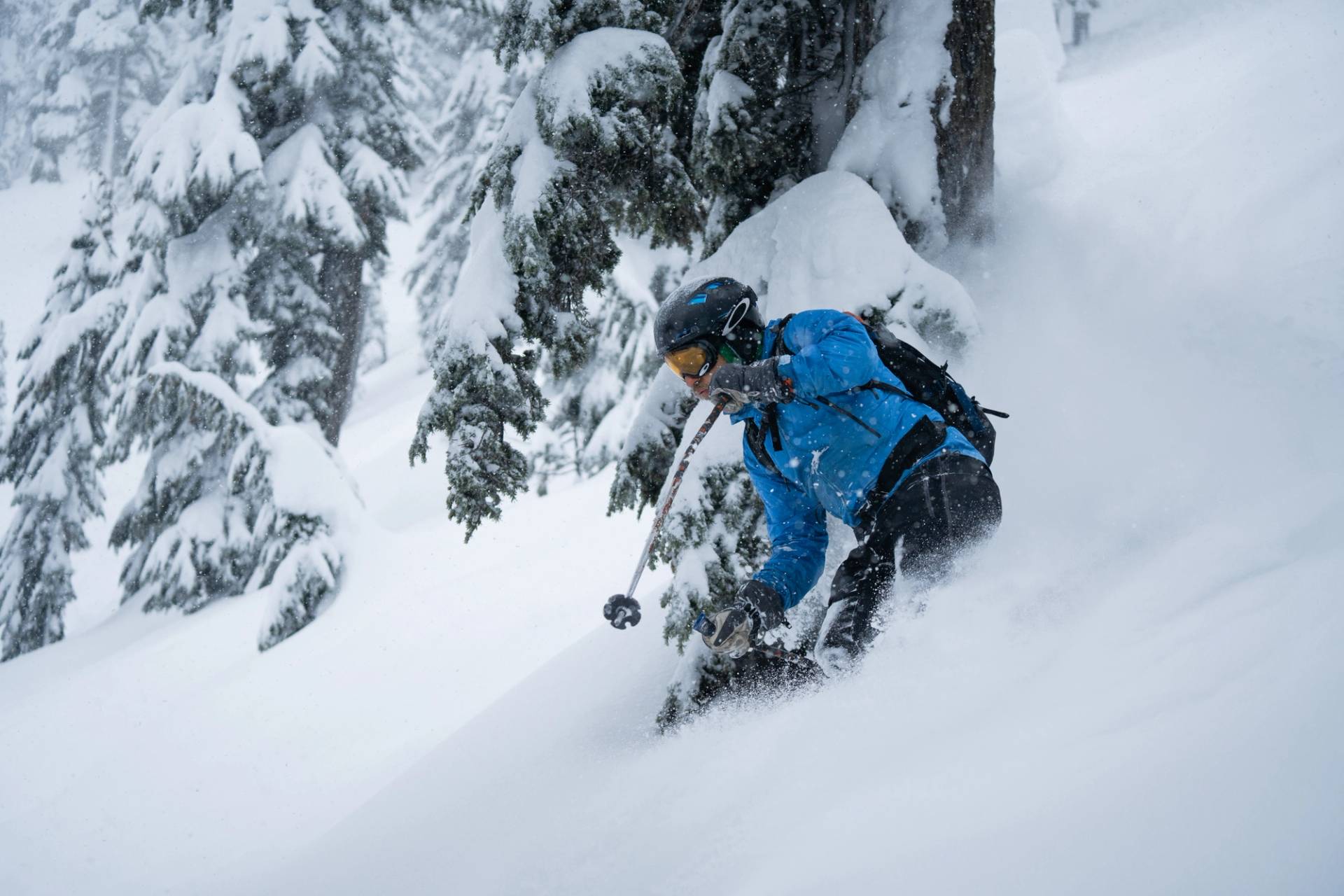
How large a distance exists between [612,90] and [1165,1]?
12.8 metres

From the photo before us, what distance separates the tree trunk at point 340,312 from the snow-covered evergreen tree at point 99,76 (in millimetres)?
36012

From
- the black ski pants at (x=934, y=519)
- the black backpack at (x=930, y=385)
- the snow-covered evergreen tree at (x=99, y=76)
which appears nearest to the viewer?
the black ski pants at (x=934, y=519)

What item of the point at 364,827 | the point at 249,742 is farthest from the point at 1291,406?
the point at 249,742

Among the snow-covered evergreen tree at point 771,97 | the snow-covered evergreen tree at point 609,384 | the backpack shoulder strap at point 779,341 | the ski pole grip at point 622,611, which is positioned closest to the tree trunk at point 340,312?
the snow-covered evergreen tree at point 609,384

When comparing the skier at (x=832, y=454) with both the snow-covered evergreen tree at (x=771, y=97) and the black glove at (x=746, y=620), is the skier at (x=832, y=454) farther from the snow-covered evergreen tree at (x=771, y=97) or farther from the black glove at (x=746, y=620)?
the snow-covered evergreen tree at (x=771, y=97)

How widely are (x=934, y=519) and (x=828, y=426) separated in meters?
0.59

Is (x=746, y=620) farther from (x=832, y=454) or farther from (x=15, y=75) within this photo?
(x=15, y=75)

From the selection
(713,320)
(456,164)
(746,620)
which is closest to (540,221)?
(713,320)

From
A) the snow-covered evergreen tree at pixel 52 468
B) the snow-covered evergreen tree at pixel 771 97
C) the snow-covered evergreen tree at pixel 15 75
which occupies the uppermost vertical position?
the snow-covered evergreen tree at pixel 15 75

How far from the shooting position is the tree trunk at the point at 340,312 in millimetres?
13094

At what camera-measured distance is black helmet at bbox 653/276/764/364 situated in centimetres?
364

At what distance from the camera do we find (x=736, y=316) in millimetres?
3695

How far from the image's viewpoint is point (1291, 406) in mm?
4348

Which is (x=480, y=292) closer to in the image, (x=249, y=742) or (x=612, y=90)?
(x=612, y=90)
